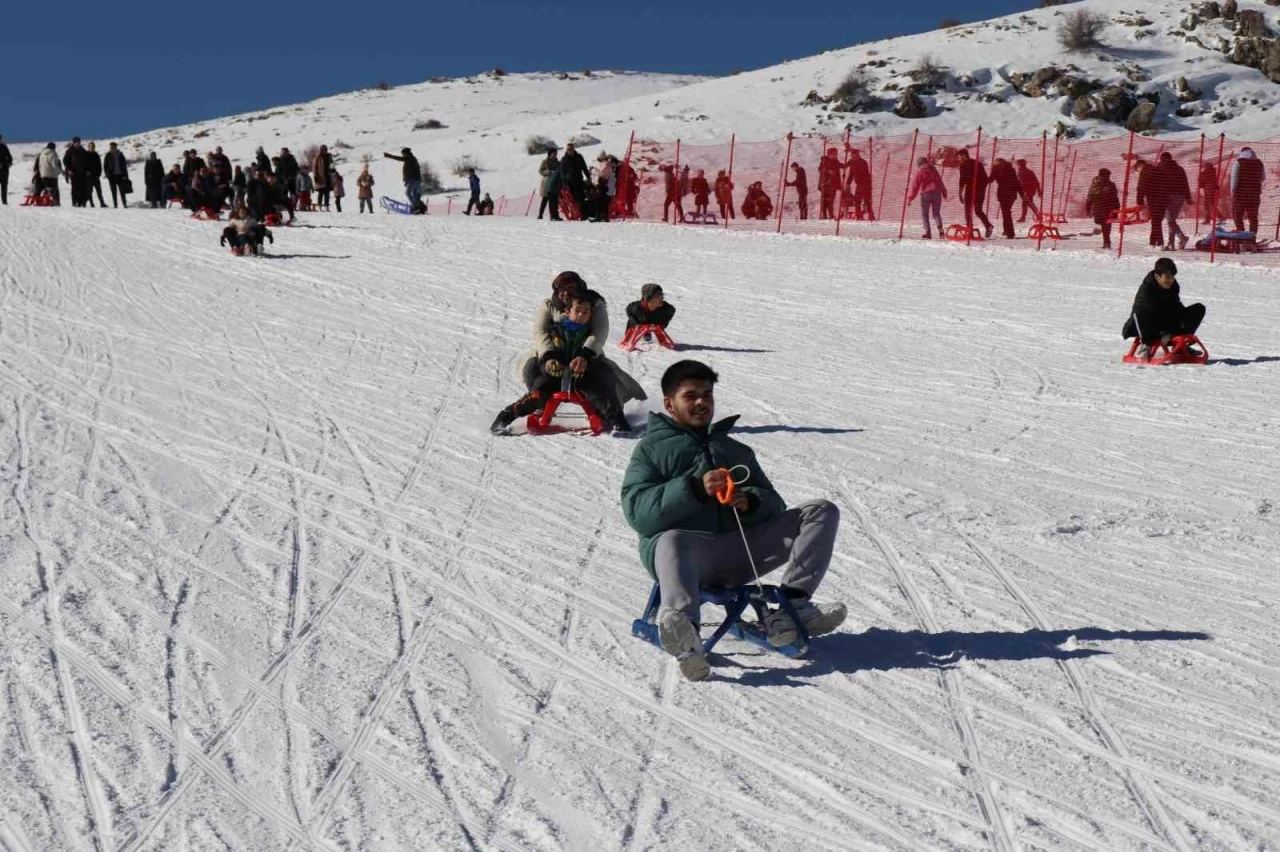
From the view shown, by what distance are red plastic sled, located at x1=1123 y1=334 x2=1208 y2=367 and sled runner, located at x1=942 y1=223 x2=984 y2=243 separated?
31.8 ft

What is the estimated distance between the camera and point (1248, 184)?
19312 mm

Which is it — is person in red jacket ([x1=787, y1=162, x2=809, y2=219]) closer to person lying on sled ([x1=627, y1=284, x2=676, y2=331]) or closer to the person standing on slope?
the person standing on slope

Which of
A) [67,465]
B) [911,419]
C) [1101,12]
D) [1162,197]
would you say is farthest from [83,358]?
[1101,12]

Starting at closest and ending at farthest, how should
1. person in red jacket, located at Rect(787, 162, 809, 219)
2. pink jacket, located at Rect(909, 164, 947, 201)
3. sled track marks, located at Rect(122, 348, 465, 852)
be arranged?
sled track marks, located at Rect(122, 348, 465, 852), pink jacket, located at Rect(909, 164, 947, 201), person in red jacket, located at Rect(787, 162, 809, 219)

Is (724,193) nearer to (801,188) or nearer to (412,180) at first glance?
(801,188)

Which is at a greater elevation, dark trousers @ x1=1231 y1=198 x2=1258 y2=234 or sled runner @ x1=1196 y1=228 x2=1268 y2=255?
dark trousers @ x1=1231 y1=198 x2=1258 y2=234

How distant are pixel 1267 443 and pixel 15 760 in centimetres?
757

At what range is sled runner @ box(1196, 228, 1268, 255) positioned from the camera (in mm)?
19047

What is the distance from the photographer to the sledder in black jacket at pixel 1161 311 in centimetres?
1172

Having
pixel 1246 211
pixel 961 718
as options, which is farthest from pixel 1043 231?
pixel 961 718

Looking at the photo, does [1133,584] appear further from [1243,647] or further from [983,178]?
[983,178]

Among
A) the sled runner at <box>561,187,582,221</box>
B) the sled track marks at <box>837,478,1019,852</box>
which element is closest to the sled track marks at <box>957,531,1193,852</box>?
the sled track marks at <box>837,478,1019,852</box>

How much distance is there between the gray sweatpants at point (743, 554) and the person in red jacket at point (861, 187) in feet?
67.4

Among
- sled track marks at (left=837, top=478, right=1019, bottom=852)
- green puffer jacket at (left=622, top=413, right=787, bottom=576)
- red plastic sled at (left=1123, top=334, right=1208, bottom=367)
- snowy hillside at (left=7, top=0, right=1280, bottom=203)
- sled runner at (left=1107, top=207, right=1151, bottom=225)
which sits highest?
snowy hillside at (left=7, top=0, right=1280, bottom=203)
